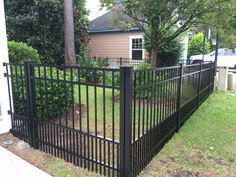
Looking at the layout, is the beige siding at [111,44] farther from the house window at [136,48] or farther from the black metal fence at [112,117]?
the black metal fence at [112,117]

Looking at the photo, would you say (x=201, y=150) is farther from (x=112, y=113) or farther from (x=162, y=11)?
(x=162, y=11)

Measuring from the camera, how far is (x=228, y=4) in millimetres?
6074

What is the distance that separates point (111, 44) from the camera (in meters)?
15.6

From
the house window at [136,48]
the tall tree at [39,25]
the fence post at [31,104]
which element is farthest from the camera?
the house window at [136,48]

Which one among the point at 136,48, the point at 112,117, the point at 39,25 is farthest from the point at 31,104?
the point at 136,48

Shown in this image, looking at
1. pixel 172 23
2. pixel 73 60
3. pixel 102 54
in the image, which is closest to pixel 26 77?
pixel 172 23

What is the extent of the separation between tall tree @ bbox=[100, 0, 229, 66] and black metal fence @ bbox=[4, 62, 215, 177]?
7.63 feet

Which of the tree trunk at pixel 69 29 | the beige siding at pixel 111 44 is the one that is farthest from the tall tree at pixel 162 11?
the beige siding at pixel 111 44

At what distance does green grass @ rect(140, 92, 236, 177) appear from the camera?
295 centimetres

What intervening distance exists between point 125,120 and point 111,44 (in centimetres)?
1361

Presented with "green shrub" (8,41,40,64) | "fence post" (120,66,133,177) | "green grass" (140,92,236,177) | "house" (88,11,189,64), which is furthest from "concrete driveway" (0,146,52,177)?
"house" (88,11,189,64)

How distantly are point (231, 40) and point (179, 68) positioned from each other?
12.3ft

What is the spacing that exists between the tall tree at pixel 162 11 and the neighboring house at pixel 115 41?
572 centimetres

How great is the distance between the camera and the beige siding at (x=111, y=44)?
14734mm
